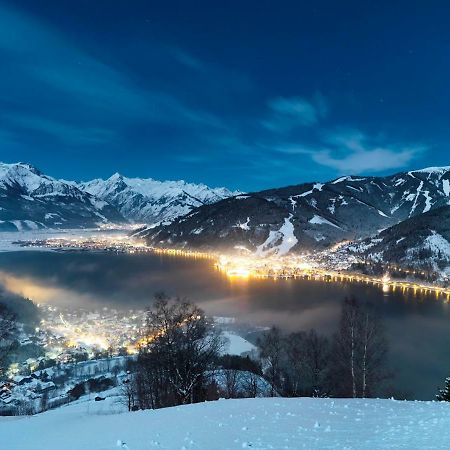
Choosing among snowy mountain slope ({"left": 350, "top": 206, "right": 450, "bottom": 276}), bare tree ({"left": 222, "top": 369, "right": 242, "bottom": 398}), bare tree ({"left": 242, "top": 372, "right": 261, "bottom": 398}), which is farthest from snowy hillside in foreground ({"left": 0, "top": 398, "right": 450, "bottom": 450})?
snowy mountain slope ({"left": 350, "top": 206, "right": 450, "bottom": 276})

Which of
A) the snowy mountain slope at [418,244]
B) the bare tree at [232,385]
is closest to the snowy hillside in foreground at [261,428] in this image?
the bare tree at [232,385]

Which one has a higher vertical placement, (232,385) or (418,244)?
(418,244)

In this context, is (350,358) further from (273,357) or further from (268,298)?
(268,298)

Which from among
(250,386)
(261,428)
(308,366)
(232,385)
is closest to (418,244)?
(308,366)

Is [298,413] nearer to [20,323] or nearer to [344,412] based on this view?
[344,412]

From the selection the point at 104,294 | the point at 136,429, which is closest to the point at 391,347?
the point at 136,429

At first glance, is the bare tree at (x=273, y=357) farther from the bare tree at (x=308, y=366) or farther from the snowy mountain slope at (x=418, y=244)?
the snowy mountain slope at (x=418, y=244)
